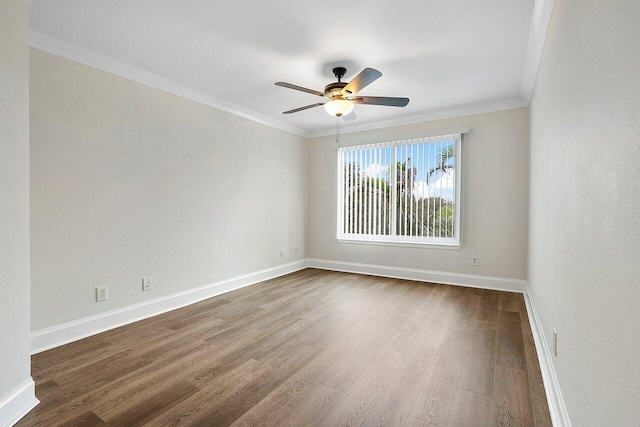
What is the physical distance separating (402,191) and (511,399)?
129 inches

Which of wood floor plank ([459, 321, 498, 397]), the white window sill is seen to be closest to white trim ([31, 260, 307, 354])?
the white window sill

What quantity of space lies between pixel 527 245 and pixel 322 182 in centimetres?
321

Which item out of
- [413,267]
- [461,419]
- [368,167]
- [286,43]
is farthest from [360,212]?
[461,419]

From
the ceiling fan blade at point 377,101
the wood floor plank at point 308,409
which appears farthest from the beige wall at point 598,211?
the ceiling fan blade at point 377,101

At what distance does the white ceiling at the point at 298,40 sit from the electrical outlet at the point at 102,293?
2.03 m

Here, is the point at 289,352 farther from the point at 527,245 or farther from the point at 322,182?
the point at 322,182

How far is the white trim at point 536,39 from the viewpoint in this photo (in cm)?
207

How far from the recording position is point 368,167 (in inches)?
200

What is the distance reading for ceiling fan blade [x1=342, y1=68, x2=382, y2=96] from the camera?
2479 mm

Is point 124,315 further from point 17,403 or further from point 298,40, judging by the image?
point 298,40

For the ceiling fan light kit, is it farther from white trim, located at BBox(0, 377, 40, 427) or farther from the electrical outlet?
white trim, located at BBox(0, 377, 40, 427)

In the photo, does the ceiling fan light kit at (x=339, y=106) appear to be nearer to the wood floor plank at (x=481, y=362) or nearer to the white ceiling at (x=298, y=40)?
the white ceiling at (x=298, y=40)

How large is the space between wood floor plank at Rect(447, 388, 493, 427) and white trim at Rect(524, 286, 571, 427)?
0.98 feet

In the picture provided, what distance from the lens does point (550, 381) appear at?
180 cm
